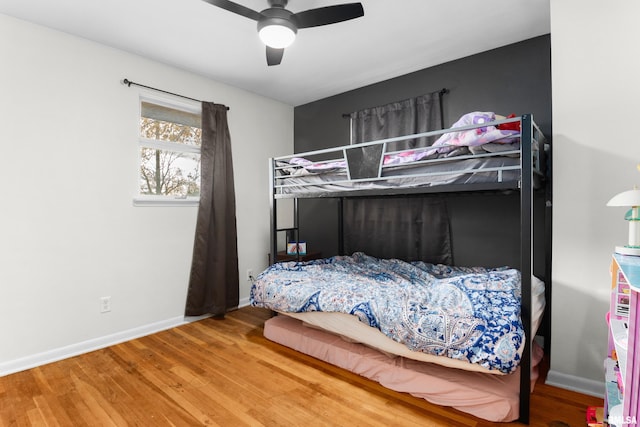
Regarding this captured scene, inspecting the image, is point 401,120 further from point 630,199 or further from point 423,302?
point 630,199

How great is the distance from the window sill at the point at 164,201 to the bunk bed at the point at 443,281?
1.01 meters

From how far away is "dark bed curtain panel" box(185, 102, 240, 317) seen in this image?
315 centimetres

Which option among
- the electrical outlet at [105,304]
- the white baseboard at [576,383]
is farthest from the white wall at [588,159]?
the electrical outlet at [105,304]

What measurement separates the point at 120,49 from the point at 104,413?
2689mm

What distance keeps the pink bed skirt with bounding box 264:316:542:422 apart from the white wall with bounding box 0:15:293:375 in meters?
1.50

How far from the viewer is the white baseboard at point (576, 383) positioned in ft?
5.95

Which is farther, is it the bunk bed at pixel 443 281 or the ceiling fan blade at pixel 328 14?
the ceiling fan blade at pixel 328 14

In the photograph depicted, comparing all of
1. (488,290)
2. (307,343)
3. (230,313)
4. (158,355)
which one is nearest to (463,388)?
(488,290)

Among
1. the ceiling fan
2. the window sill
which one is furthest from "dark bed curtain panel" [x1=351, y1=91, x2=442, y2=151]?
the window sill

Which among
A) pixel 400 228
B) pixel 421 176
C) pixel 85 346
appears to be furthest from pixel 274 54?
pixel 85 346

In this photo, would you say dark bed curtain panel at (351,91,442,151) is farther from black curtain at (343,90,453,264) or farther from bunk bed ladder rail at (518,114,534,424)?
bunk bed ladder rail at (518,114,534,424)

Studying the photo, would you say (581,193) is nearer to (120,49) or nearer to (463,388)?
(463,388)

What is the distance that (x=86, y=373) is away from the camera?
2145mm

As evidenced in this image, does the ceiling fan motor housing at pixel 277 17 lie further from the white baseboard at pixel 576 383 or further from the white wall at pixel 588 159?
the white baseboard at pixel 576 383
